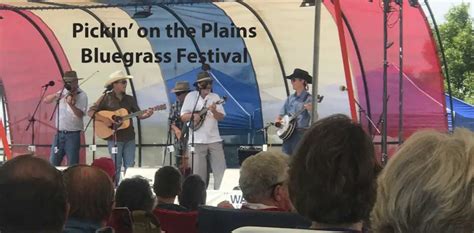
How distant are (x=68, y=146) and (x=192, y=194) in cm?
497

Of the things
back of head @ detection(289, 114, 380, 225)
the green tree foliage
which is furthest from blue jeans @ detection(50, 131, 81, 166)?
the green tree foliage

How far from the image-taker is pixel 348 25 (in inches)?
333

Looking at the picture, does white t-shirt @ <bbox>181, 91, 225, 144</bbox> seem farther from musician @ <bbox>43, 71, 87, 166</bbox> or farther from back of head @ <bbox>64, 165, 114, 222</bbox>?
back of head @ <bbox>64, 165, 114, 222</bbox>

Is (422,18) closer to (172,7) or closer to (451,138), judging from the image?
(172,7)

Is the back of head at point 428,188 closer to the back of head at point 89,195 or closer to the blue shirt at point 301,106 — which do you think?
the back of head at point 89,195

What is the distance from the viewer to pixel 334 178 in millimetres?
1405

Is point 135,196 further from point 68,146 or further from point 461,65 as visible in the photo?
point 461,65

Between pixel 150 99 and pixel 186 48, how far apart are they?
35.4 inches

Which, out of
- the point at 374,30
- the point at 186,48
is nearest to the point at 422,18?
the point at 374,30

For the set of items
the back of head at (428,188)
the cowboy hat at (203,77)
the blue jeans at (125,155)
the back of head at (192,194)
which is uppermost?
the cowboy hat at (203,77)

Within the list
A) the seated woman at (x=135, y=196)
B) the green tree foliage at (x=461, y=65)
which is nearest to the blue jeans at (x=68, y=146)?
the seated woman at (x=135, y=196)

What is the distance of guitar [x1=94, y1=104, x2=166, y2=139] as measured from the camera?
8078 mm

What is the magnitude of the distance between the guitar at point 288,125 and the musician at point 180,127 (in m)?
1.13

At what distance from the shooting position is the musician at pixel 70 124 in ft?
26.1
